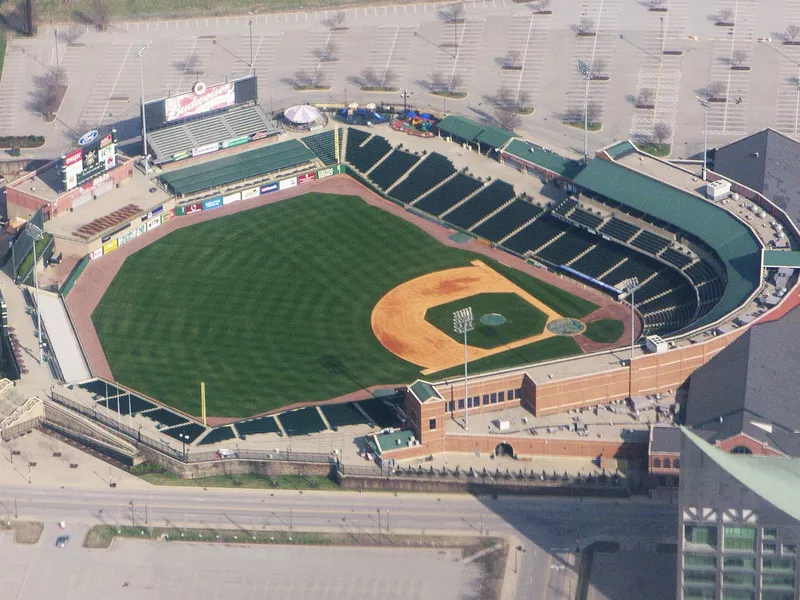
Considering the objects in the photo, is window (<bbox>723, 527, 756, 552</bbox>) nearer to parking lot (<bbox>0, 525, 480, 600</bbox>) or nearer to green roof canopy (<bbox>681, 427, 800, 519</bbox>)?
green roof canopy (<bbox>681, 427, 800, 519</bbox>)

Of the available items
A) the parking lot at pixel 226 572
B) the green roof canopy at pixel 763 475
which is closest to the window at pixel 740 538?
the green roof canopy at pixel 763 475

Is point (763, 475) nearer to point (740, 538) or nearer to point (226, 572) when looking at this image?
point (740, 538)

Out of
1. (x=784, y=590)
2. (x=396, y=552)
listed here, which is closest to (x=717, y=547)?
(x=784, y=590)

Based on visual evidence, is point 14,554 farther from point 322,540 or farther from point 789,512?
point 789,512

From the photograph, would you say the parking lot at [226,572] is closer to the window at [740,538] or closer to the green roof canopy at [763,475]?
the window at [740,538]

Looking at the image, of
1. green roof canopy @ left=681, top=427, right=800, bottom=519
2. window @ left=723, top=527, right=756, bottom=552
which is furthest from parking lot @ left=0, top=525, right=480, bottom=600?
green roof canopy @ left=681, top=427, right=800, bottom=519
